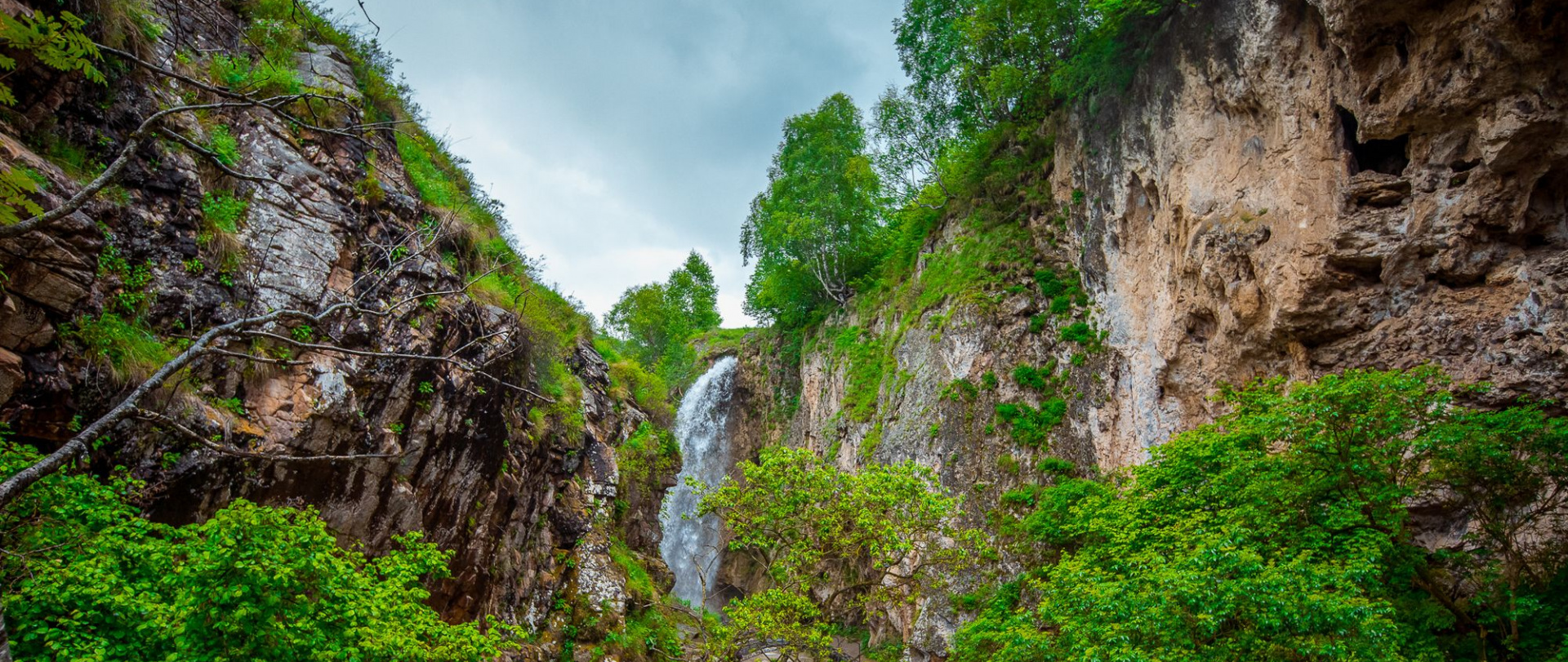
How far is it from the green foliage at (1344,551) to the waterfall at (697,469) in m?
21.4

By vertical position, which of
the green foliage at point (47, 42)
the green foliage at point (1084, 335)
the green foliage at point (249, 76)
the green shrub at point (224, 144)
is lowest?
the green foliage at point (47, 42)

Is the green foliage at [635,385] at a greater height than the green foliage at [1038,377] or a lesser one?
lesser

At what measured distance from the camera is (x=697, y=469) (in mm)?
33844

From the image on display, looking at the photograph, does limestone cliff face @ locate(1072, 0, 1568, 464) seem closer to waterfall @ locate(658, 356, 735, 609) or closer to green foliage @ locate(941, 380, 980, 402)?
green foliage @ locate(941, 380, 980, 402)

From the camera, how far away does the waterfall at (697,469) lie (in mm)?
30666

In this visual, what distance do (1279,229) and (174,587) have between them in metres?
16.2

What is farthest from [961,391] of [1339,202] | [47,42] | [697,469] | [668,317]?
[668,317]

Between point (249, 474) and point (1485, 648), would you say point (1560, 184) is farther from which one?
point (249, 474)

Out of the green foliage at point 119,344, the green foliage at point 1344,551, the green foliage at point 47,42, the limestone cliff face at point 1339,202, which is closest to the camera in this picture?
the green foliage at point 47,42

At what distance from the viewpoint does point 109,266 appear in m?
7.92

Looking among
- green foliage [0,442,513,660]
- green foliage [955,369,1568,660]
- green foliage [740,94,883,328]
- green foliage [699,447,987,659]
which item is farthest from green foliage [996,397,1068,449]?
green foliage [0,442,513,660]

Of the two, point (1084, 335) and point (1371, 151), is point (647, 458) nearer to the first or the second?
point (1084, 335)

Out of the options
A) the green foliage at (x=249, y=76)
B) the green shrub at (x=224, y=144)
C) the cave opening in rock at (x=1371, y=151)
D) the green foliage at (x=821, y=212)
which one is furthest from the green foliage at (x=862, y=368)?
the green shrub at (x=224, y=144)

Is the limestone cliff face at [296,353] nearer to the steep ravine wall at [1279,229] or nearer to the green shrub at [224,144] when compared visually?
the green shrub at [224,144]
